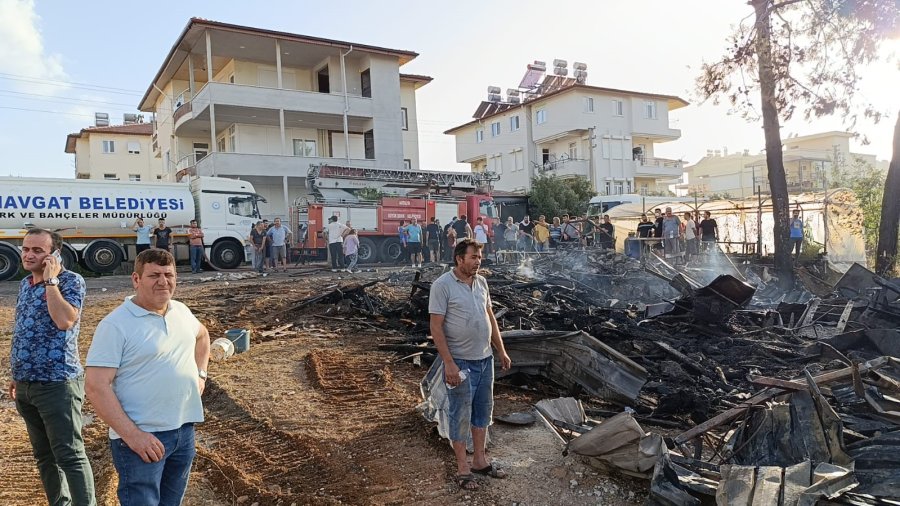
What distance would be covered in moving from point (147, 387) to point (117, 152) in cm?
5081

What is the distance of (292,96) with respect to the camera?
94.1ft

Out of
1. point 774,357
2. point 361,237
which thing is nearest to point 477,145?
point 361,237

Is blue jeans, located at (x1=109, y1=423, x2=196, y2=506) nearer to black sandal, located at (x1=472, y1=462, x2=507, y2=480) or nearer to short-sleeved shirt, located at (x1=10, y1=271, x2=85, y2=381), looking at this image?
short-sleeved shirt, located at (x1=10, y1=271, x2=85, y2=381)

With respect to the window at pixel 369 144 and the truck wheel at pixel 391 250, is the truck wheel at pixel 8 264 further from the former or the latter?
the window at pixel 369 144

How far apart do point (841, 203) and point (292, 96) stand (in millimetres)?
23666

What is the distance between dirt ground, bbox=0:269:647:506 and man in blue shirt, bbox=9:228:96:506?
758 mm

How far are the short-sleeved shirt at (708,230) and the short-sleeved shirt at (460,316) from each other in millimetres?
15236

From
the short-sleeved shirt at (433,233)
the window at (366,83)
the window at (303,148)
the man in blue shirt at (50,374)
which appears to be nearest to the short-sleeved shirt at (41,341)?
the man in blue shirt at (50,374)

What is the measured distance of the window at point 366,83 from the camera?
31688 mm

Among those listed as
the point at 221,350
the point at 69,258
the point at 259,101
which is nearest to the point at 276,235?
the point at 69,258

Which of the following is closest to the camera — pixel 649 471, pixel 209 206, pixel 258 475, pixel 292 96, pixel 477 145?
pixel 649 471

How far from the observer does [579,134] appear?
42.4m

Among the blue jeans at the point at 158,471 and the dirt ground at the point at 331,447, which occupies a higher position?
the blue jeans at the point at 158,471

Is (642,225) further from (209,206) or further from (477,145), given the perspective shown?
(477,145)
